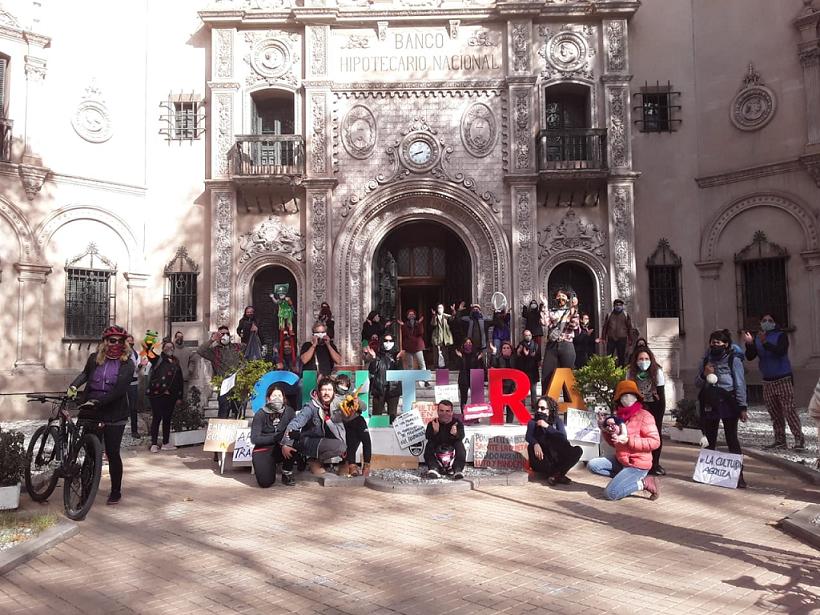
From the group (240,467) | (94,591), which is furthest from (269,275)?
(94,591)

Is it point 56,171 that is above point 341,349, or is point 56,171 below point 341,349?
above

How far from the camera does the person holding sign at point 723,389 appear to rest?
9.01 metres

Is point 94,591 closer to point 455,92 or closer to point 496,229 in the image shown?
point 496,229

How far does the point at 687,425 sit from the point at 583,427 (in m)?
3.63

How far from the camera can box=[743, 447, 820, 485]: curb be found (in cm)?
877

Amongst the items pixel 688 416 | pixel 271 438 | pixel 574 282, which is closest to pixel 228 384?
pixel 271 438

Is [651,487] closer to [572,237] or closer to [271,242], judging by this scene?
[572,237]

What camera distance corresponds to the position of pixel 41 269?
58.3 feet

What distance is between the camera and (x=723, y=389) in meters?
9.06

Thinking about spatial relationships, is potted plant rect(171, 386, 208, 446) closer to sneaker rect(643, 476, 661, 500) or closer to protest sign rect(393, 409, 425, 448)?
protest sign rect(393, 409, 425, 448)

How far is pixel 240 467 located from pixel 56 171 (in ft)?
40.1

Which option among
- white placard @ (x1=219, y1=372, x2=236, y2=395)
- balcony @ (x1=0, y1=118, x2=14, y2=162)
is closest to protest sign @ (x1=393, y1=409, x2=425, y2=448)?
white placard @ (x1=219, y1=372, x2=236, y2=395)

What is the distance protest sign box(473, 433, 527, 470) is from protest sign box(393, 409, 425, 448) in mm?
816

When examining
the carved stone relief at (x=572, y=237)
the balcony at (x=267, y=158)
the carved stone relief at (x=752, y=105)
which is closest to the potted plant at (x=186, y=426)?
the balcony at (x=267, y=158)
